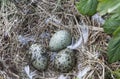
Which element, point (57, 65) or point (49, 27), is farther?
point (49, 27)

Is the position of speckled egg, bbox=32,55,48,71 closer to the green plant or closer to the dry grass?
the dry grass

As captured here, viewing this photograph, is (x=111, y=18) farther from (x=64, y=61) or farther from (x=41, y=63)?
(x=41, y=63)

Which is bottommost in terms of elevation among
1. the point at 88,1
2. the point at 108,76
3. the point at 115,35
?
the point at 108,76

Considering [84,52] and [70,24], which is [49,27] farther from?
[84,52]

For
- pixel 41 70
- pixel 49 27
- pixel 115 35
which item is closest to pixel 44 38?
pixel 49 27

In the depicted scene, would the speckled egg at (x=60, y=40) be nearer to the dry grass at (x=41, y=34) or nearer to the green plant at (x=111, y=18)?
the dry grass at (x=41, y=34)

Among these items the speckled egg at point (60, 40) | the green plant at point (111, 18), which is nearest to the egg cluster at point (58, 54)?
the speckled egg at point (60, 40)

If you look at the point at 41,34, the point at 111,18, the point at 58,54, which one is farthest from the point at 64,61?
the point at 111,18

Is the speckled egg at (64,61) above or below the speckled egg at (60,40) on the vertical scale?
below
